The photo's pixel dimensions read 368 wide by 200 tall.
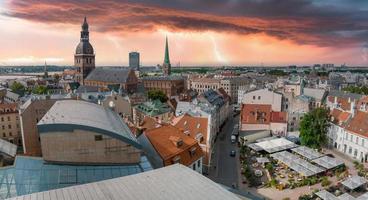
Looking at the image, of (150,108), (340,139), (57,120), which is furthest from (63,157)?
(340,139)

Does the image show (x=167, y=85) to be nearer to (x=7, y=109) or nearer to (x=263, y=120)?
(x=263, y=120)

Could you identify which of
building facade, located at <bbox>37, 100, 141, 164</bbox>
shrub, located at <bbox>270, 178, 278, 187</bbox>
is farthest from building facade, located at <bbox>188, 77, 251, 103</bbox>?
building facade, located at <bbox>37, 100, 141, 164</bbox>

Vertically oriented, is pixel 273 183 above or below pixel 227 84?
below

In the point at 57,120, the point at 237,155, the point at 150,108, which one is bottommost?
the point at 237,155

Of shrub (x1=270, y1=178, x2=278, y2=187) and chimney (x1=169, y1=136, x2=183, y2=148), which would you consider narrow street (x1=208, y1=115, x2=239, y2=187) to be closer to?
shrub (x1=270, y1=178, x2=278, y2=187)

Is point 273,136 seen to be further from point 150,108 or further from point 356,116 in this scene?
point 150,108

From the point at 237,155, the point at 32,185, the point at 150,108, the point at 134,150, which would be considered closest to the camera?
the point at 32,185

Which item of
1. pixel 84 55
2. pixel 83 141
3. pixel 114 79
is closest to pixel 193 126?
pixel 83 141

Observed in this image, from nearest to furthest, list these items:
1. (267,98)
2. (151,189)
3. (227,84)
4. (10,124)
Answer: (151,189) < (10,124) < (267,98) < (227,84)
